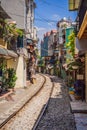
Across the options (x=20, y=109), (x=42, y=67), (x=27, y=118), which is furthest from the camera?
(x=42, y=67)

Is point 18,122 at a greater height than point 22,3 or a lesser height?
lesser

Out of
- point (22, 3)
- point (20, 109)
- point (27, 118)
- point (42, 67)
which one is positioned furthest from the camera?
point (42, 67)

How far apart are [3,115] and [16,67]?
1608 centimetres

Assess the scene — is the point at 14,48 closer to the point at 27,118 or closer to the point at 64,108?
the point at 64,108

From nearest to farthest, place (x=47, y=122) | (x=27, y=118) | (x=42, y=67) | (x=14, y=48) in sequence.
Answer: (x=47, y=122), (x=27, y=118), (x=14, y=48), (x=42, y=67)

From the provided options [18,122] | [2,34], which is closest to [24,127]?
[18,122]

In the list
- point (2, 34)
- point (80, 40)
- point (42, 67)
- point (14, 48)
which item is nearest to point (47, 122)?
point (80, 40)

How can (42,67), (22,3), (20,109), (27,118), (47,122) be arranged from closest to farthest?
(47,122), (27,118), (20,109), (22,3), (42,67)

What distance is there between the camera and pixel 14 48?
28812mm

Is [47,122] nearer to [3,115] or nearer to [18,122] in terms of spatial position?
[18,122]

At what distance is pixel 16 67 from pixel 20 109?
14.3 meters

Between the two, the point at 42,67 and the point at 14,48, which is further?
the point at 42,67

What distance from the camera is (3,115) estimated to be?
44.8 ft

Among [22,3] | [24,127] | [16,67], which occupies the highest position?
[22,3]
